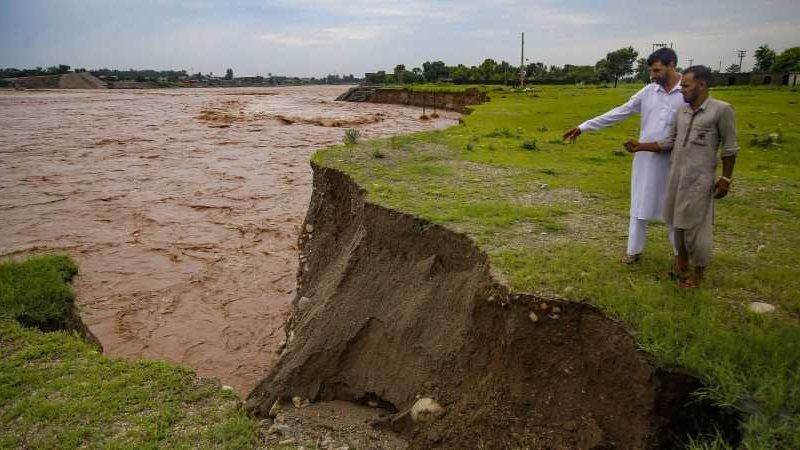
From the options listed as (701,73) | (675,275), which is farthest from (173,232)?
(701,73)

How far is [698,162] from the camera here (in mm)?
4223

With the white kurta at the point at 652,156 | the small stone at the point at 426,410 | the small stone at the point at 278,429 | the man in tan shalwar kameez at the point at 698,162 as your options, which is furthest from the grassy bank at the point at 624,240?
the small stone at the point at 278,429

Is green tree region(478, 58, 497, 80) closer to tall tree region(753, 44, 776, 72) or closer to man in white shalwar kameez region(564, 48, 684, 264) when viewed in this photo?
tall tree region(753, 44, 776, 72)

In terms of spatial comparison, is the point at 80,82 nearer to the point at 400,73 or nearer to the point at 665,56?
the point at 400,73

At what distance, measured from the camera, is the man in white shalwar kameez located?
15.1ft

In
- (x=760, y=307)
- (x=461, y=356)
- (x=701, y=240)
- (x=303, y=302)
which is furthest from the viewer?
(x=303, y=302)

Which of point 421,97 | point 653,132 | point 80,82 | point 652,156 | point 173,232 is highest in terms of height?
point 80,82

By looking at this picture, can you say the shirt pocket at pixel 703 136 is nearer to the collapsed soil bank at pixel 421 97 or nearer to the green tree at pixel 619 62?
the collapsed soil bank at pixel 421 97

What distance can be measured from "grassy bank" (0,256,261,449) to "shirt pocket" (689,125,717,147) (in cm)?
493

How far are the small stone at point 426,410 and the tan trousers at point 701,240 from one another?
2.78 metres

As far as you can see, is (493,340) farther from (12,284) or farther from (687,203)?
(12,284)

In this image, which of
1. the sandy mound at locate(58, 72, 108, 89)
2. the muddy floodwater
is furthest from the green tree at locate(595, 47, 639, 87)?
the sandy mound at locate(58, 72, 108, 89)

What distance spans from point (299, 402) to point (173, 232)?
9.46 meters

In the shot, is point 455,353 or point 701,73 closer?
point 701,73
